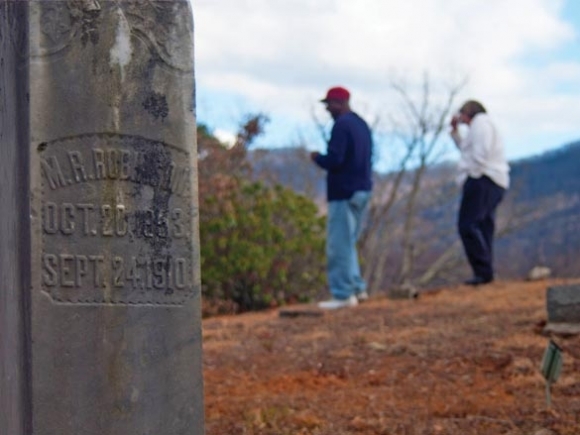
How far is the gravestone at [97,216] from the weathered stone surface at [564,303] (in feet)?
14.7

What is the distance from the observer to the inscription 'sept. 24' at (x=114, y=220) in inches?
142

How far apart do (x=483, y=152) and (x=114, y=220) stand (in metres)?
7.20

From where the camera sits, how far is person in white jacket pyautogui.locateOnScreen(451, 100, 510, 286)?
10.5 metres

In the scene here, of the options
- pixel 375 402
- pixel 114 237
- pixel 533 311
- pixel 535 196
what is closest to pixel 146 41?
pixel 114 237

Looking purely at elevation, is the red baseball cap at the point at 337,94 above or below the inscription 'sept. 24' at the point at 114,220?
above

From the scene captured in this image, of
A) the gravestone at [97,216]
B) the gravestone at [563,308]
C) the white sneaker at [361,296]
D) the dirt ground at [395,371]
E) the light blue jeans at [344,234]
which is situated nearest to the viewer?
the gravestone at [97,216]

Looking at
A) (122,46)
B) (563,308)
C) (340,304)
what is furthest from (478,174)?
(122,46)

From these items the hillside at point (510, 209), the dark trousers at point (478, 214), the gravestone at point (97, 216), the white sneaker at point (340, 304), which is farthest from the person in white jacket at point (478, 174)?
the gravestone at point (97, 216)

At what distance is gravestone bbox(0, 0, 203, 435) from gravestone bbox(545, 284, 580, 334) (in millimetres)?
4475

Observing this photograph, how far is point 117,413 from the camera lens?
3705 millimetres

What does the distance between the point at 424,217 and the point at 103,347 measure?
29.2 metres

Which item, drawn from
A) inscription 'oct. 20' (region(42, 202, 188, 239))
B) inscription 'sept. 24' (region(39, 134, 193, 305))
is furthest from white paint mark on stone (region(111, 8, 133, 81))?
inscription 'oct. 20' (region(42, 202, 188, 239))

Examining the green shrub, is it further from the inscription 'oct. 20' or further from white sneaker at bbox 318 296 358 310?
the inscription 'oct. 20'

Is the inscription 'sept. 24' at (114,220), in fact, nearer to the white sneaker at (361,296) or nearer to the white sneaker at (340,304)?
the white sneaker at (340,304)
